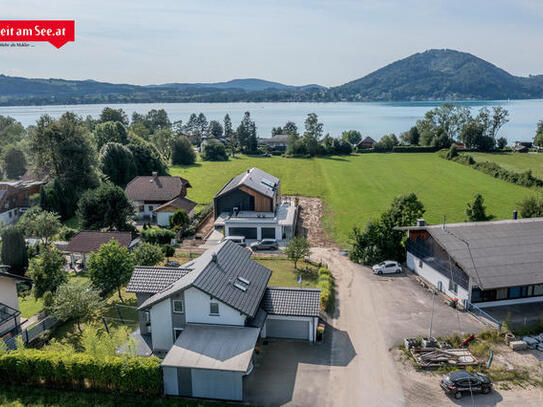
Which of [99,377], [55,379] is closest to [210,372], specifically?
[99,377]

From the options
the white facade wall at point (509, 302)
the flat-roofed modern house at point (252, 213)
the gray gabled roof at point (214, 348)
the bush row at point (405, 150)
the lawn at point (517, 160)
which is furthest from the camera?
the bush row at point (405, 150)

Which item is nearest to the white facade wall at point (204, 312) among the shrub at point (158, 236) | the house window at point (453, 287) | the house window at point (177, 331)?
the house window at point (177, 331)

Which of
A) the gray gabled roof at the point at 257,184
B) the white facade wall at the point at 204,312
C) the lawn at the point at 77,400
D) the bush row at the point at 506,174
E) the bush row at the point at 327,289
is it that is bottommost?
the lawn at the point at 77,400

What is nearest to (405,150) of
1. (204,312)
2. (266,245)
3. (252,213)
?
(252,213)

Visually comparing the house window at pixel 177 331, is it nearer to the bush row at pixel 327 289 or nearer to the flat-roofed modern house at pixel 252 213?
the bush row at pixel 327 289

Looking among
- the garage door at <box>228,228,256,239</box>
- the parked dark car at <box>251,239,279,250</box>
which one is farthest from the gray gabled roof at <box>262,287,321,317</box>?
the garage door at <box>228,228,256,239</box>

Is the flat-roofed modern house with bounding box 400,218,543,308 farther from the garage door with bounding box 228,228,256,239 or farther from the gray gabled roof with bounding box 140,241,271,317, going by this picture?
the garage door with bounding box 228,228,256,239
